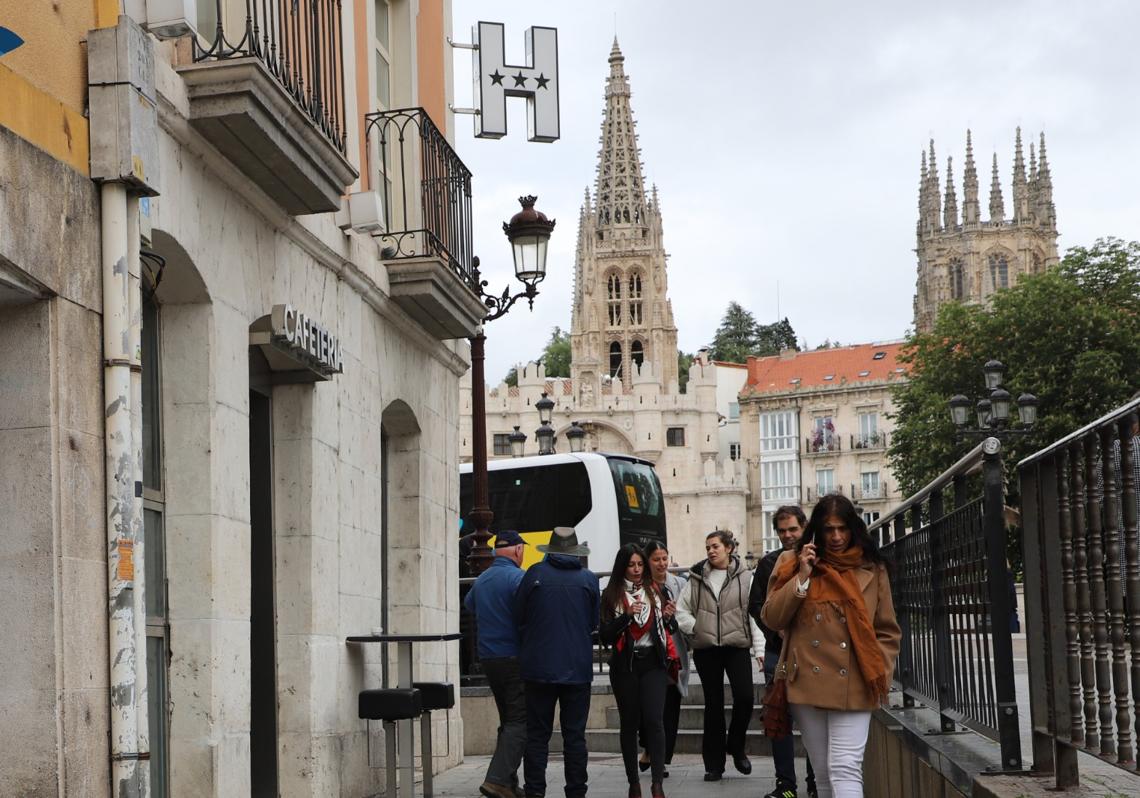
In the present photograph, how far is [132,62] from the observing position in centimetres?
780

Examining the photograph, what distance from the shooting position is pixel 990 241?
455 ft

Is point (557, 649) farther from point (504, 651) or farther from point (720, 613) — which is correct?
point (720, 613)

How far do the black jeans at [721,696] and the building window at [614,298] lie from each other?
127 m

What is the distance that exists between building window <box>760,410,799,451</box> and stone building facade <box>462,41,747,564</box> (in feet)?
11.5

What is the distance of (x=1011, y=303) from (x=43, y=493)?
6342 centimetres

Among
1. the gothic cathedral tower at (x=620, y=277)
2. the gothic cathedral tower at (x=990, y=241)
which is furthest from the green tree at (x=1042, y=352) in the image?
the gothic cathedral tower at (x=990, y=241)

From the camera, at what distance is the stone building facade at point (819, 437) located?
120 metres

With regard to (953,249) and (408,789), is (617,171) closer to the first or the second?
(953,249)

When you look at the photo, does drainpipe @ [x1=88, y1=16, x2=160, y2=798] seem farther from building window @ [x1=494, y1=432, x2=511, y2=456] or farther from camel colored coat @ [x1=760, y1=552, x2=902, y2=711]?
building window @ [x1=494, y1=432, x2=511, y2=456]

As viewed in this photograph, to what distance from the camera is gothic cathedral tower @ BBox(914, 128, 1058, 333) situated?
13788 cm

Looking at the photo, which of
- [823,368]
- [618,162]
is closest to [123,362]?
[823,368]

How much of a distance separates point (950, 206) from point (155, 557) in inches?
5440

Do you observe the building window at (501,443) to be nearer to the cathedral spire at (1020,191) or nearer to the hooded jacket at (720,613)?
the cathedral spire at (1020,191)

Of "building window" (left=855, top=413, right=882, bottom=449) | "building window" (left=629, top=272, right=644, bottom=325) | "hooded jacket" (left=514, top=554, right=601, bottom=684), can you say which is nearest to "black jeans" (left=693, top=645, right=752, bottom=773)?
"hooded jacket" (left=514, top=554, right=601, bottom=684)
